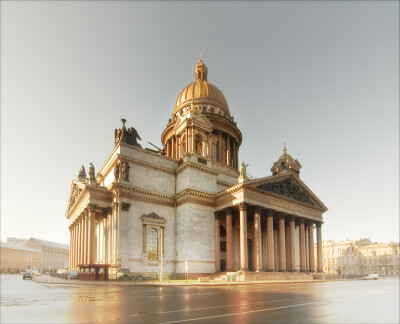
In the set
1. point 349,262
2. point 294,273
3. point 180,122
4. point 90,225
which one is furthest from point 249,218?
point 349,262

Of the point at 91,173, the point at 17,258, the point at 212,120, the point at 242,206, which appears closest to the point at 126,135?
the point at 91,173

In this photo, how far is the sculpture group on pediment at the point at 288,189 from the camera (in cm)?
4408

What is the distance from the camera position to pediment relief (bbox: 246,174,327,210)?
42844 mm

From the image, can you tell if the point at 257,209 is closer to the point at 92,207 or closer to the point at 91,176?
the point at 92,207

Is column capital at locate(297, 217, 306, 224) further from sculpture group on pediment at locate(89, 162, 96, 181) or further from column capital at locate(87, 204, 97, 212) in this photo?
sculpture group on pediment at locate(89, 162, 96, 181)

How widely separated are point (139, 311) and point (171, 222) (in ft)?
98.8

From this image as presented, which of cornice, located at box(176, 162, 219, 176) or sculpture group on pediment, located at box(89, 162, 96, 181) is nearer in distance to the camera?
sculpture group on pediment, located at box(89, 162, 96, 181)

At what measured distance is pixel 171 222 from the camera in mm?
43344

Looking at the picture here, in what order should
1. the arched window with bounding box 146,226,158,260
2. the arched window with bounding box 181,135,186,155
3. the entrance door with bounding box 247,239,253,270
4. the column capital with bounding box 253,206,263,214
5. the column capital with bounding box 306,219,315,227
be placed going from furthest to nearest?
the column capital with bounding box 306,219,315,227, the arched window with bounding box 181,135,186,155, the entrance door with bounding box 247,239,253,270, the column capital with bounding box 253,206,263,214, the arched window with bounding box 146,226,158,260

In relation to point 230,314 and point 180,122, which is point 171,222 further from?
point 230,314

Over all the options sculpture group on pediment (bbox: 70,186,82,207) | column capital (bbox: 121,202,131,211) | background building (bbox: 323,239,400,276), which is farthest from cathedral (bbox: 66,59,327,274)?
background building (bbox: 323,239,400,276)

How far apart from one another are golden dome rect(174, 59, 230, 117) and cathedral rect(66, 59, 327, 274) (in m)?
12.1

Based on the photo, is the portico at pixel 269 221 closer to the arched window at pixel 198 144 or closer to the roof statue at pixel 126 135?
the arched window at pixel 198 144

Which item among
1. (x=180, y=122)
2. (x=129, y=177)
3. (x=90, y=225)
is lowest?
(x=90, y=225)
